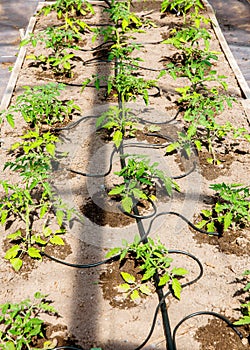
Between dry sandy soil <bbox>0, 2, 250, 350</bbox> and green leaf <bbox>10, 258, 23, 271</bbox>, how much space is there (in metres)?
0.04

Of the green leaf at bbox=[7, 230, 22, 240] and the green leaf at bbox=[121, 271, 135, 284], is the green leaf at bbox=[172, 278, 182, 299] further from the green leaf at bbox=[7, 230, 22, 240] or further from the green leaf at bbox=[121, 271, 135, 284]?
the green leaf at bbox=[7, 230, 22, 240]

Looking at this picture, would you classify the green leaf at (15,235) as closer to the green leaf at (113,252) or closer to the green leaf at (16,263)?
the green leaf at (16,263)

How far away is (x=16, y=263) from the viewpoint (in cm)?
240

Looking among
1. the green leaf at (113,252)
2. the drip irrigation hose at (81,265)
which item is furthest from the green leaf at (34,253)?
the green leaf at (113,252)

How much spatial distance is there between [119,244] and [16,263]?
0.55 metres

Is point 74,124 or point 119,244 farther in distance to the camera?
point 74,124

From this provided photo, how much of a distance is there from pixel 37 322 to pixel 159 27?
11.6 ft

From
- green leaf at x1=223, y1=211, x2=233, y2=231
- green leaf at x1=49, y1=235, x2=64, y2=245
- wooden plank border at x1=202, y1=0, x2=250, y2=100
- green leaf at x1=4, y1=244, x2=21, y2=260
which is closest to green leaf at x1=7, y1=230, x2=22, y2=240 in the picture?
green leaf at x1=4, y1=244, x2=21, y2=260

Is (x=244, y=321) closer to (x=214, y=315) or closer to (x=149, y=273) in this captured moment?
(x=214, y=315)

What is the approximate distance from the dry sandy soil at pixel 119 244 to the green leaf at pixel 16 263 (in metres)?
0.04

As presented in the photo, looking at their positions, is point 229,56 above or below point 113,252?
above

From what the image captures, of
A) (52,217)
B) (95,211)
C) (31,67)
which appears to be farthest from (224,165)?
(31,67)

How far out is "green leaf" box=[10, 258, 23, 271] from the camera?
Result: 7.84ft

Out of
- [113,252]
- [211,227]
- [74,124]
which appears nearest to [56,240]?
[113,252]
